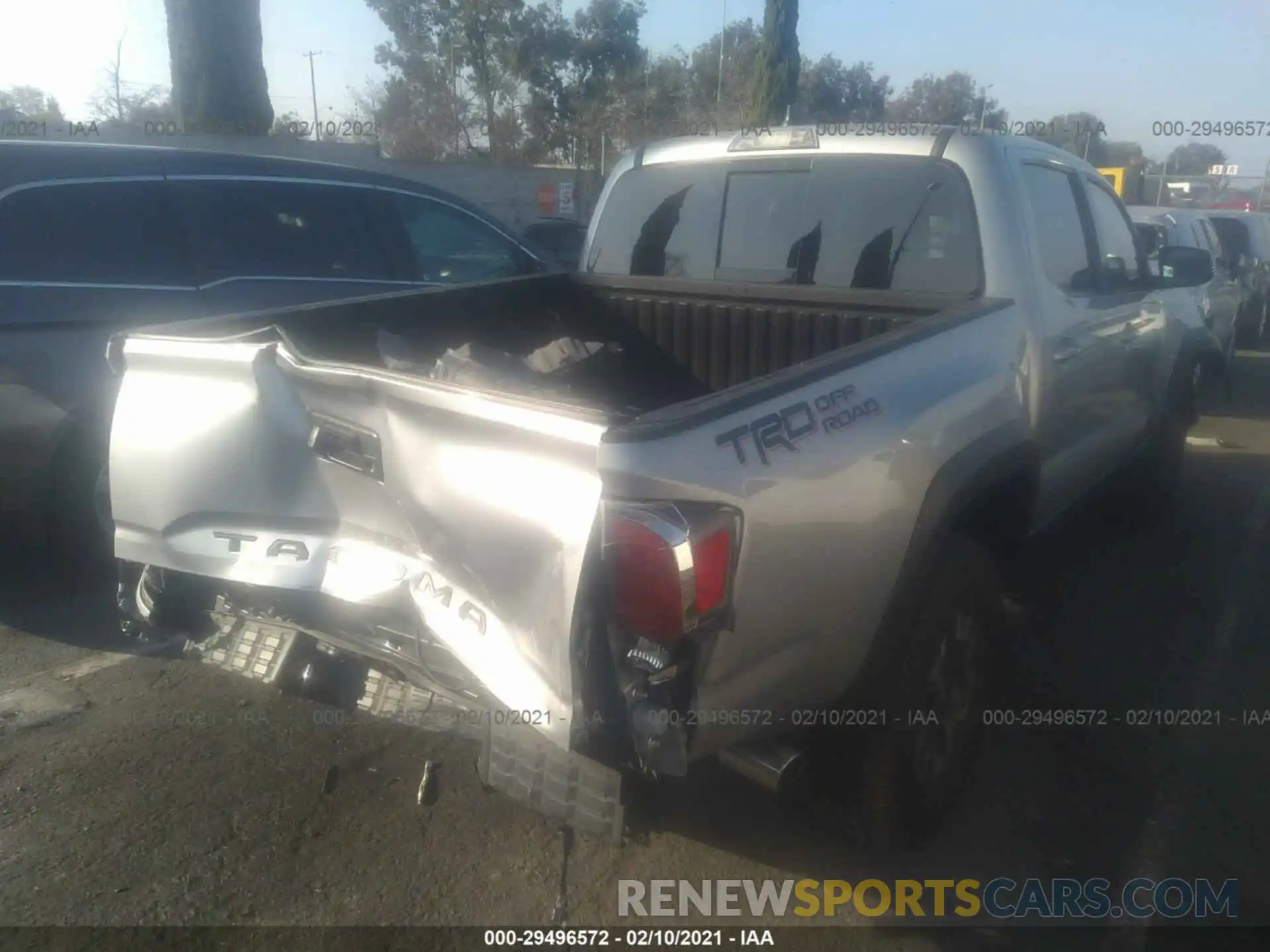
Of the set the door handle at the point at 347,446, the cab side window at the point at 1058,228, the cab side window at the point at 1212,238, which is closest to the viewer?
the door handle at the point at 347,446

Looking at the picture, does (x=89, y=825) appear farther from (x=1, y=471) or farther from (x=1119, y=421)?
(x=1119, y=421)

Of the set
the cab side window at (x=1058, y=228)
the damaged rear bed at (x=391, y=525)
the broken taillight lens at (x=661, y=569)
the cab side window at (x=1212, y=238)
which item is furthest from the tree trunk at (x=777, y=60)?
the broken taillight lens at (x=661, y=569)

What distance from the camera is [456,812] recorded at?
3.26 m

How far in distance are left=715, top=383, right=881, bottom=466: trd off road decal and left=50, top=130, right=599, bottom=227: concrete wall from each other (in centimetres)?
1635

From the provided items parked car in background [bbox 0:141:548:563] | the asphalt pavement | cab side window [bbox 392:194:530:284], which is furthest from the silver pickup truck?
cab side window [bbox 392:194:530:284]

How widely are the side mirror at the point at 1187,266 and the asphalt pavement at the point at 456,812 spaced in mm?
1297

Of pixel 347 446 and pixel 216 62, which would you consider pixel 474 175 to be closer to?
pixel 216 62

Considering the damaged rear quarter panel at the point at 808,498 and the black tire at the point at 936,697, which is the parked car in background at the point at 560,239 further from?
the damaged rear quarter panel at the point at 808,498

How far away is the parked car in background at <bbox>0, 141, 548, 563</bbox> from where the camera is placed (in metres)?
4.54

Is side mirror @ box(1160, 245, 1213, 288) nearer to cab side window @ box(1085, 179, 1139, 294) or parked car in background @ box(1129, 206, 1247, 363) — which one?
cab side window @ box(1085, 179, 1139, 294)

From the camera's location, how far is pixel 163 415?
114 inches

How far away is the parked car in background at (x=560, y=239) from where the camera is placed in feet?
30.0

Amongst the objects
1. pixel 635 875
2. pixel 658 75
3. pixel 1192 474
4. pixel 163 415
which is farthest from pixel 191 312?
pixel 658 75

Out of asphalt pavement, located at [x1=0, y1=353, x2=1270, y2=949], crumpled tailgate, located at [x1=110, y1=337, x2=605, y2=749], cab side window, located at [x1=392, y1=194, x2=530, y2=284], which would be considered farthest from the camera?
cab side window, located at [x1=392, y1=194, x2=530, y2=284]
